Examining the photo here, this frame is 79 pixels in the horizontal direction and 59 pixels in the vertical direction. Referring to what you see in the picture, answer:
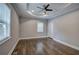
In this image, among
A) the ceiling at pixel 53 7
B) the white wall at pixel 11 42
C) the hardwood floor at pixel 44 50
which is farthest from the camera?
the ceiling at pixel 53 7

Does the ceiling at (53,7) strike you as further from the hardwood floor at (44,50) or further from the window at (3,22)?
the hardwood floor at (44,50)

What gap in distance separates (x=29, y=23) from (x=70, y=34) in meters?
3.17

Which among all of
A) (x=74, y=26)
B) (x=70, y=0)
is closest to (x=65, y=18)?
(x=74, y=26)

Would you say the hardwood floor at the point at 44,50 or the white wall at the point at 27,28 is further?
the white wall at the point at 27,28

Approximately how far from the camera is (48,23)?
16.4ft

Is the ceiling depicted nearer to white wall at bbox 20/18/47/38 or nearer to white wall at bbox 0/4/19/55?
white wall at bbox 0/4/19/55

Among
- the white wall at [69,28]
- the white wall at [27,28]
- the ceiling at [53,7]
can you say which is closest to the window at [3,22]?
the ceiling at [53,7]

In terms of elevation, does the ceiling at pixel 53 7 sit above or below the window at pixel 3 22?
above

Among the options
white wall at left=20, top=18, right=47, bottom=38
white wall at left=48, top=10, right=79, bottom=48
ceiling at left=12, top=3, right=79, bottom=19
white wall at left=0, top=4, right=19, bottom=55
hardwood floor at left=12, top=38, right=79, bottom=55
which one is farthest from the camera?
white wall at left=20, top=18, right=47, bottom=38

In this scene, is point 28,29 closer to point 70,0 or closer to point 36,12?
point 36,12

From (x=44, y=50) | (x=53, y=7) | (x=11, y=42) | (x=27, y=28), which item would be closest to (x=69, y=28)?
(x=53, y=7)

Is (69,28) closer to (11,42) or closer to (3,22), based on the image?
(11,42)

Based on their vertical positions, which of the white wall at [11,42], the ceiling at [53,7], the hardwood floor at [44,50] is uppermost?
the ceiling at [53,7]

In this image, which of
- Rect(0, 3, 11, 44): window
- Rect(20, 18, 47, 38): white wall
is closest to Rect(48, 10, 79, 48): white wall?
Rect(20, 18, 47, 38): white wall
